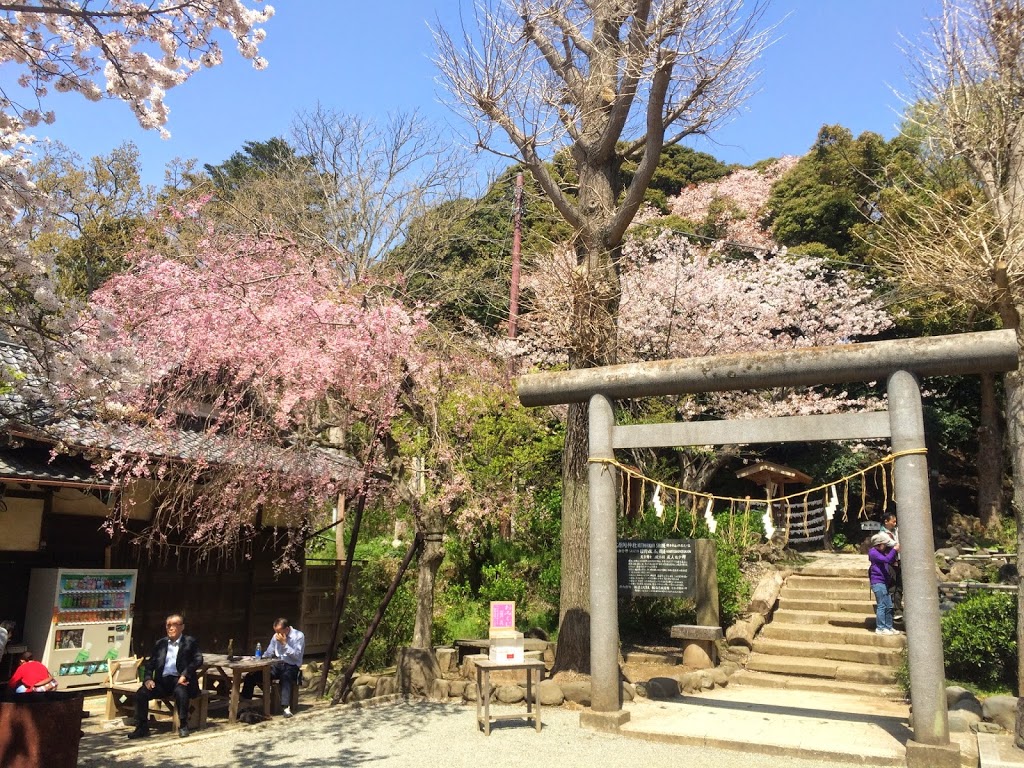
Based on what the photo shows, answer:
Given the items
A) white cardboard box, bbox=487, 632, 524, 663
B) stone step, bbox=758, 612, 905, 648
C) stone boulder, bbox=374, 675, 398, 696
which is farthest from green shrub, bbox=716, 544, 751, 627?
white cardboard box, bbox=487, 632, 524, 663

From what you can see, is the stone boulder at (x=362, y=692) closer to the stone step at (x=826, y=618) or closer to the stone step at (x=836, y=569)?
the stone step at (x=826, y=618)

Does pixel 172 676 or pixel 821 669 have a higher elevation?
pixel 172 676

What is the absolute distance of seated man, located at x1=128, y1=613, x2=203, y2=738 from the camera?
792cm

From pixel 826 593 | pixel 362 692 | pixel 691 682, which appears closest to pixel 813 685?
pixel 691 682

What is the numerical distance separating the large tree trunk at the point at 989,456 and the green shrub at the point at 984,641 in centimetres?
1241

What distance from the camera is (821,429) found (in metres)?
7.03

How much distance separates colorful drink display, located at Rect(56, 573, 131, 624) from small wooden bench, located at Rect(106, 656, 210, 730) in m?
Result: 0.67

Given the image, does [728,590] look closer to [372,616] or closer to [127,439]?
[372,616]

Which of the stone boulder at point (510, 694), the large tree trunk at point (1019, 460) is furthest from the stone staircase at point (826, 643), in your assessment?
the stone boulder at point (510, 694)

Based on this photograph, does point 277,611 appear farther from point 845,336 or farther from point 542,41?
point 845,336

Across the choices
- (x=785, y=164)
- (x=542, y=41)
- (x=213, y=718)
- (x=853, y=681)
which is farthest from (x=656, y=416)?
(x=785, y=164)

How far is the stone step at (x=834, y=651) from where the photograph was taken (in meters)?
10.5

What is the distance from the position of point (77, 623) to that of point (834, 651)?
1043 centimetres

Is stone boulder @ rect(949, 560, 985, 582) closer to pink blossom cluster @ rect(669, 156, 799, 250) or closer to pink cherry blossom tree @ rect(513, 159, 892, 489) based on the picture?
pink cherry blossom tree @ rect(513, 159, 892, 489)
